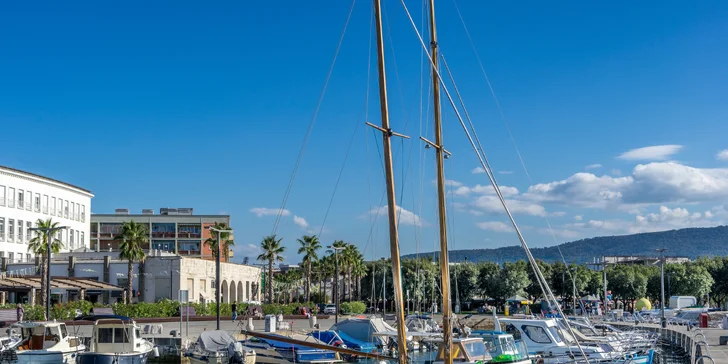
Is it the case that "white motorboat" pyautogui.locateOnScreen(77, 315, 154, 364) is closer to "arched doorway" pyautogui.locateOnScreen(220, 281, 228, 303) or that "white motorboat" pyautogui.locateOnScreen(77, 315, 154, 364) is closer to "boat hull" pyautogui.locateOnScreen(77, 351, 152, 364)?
"boat hull" pyautogui.locateOnScreen(77, 351, 152, 364)

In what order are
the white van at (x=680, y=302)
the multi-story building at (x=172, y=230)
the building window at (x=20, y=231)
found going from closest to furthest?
the building window at (x=20, y=231), the white van at (x=680, y=302), the multi-story building at (x=172, y=230)

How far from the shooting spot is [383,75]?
22656 mm

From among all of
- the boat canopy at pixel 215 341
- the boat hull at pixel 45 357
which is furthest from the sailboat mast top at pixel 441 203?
the boat hull at pixel 45 357

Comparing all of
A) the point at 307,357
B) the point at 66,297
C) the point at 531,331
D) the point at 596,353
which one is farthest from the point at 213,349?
the point at 66,297

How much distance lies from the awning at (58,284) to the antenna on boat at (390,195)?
5402cm

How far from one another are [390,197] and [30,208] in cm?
8186

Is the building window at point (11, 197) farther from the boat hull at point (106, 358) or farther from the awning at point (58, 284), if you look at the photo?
the boat hull at point (106, 358)

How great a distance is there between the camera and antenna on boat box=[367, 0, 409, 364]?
71.7ft

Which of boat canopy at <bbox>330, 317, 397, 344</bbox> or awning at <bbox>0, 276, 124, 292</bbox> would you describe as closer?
boat canopy at <bbox>330, 317, 397, 344</bbox>

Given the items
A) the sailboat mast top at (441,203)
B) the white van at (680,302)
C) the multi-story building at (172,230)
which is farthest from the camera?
the multi-story building at (172,230)

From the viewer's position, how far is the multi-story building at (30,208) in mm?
88938

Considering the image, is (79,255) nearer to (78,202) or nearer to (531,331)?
(78,202)

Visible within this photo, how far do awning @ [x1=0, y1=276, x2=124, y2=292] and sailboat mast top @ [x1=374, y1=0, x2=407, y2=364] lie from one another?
54019 millimetres

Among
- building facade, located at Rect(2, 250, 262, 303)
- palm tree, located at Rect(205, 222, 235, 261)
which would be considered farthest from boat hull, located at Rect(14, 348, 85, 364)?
palm tree, located at Rect(205, 222, 235, 261)
